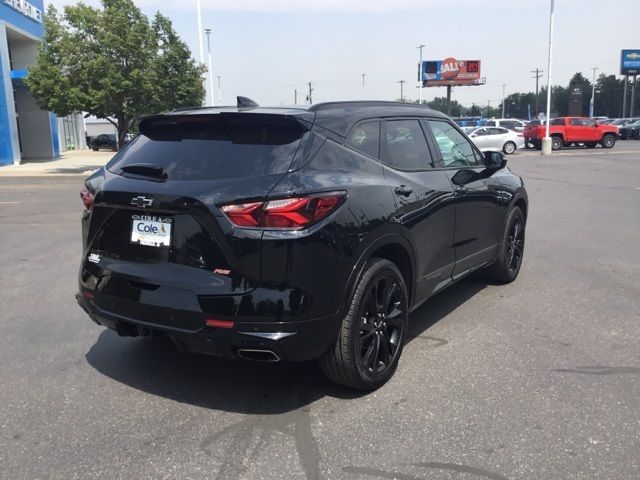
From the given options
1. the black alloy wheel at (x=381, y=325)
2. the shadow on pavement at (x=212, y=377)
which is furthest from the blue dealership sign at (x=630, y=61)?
the black alloy wheel at (x=381, y=325)

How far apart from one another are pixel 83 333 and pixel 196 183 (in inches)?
86.8

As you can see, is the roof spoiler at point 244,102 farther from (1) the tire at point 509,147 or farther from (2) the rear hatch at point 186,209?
(1) the tire at point 509,147

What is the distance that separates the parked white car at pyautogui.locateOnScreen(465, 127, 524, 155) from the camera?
1235 inches

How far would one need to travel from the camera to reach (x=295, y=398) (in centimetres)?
358

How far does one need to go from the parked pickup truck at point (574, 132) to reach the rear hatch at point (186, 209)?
33381mm

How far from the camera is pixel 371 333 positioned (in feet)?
11.9

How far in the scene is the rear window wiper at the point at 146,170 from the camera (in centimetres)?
340

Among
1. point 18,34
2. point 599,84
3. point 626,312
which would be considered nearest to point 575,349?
point 626,312

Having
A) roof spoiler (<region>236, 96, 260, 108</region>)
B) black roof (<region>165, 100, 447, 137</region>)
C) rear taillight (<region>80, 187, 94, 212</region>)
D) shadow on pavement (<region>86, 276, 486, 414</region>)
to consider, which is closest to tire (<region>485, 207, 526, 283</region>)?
shadow on pavement (<region>86, 276, 486, 414</region>)

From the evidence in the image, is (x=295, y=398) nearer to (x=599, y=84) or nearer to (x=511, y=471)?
(x=511, y=471)

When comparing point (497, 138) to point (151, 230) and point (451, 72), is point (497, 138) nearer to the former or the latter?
point (151, 230)

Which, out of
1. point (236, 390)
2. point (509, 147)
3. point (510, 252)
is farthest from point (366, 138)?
point (509, 147)

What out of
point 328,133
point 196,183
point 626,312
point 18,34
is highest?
point 18,34

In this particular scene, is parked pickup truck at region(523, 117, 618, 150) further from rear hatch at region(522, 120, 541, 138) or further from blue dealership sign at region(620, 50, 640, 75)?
blue dealership sign at region(620, 50, 640, 75)
